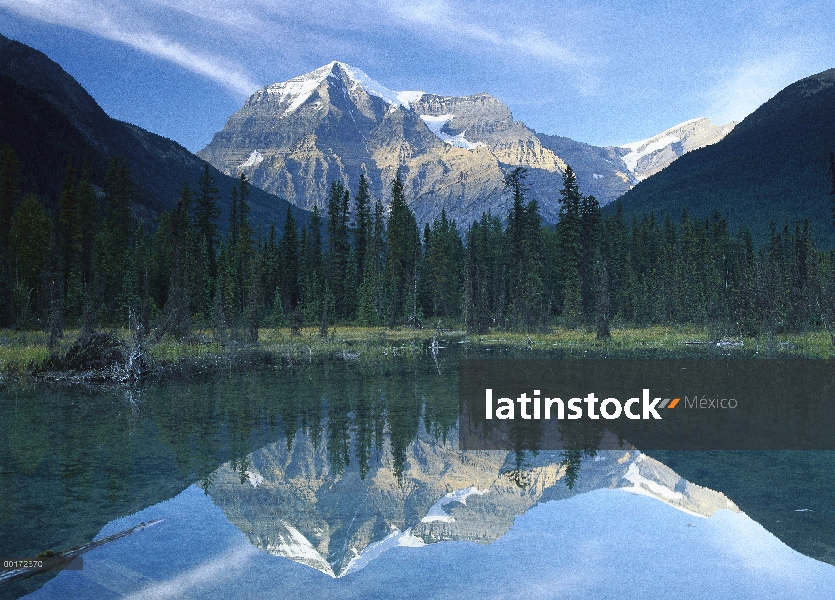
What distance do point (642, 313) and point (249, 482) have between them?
74.9 meters

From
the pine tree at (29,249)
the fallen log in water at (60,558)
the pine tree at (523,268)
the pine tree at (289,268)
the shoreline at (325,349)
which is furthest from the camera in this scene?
the pine tree at (289,268)

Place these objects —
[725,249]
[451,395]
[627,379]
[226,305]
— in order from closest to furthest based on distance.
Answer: [451,395] < [627,379] < [226,305] < [725,249]

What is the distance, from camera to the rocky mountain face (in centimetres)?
1112

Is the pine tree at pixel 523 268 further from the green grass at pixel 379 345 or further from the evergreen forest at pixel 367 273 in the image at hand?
the green grass at pixel 379 345

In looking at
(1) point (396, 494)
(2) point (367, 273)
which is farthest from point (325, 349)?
(1) point (396, 494)

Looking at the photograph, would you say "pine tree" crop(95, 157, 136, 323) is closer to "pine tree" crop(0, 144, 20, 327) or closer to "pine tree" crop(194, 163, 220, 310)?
"pine tree" crop(194, 163, 220, 310)

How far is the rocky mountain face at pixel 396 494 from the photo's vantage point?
11.1m

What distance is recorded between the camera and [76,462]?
50.8 ft

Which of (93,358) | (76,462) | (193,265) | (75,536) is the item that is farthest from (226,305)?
(75,536)

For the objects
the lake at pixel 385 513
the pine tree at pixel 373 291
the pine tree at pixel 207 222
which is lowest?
the lake at pixel 385 513

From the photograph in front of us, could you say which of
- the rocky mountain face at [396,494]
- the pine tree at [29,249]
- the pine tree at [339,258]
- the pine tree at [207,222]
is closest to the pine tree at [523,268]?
the pine tree at [339,258]

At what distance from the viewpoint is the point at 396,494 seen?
13.6 metres

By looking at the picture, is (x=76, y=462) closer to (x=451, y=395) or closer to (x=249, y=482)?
(x=249, y=482)

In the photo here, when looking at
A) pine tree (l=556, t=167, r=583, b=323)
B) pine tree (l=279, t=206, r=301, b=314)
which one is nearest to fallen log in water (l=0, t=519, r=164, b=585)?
pine tree (l=556, t=167, r=583, b=323)
